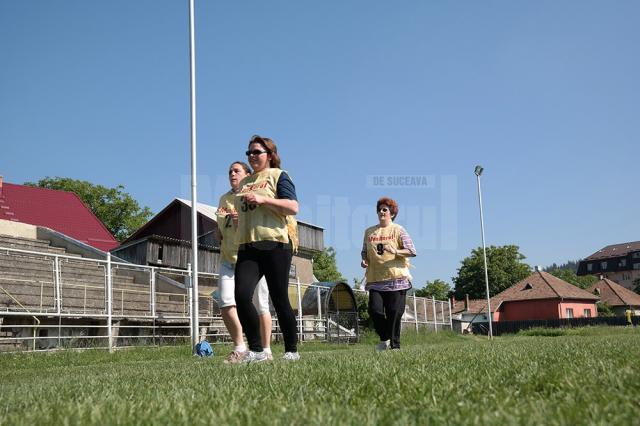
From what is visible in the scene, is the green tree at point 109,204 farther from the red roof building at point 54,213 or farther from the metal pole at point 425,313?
the metal pole at point 425,313

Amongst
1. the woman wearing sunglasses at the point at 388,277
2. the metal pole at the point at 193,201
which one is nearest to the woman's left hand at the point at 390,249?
the woman wearing sunglasses at the point at 388,277

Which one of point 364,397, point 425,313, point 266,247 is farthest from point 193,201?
point 425,313

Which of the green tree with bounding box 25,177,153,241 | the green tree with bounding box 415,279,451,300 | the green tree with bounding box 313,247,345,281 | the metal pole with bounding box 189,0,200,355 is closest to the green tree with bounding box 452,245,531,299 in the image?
the green tree with bounding box 415,279,451,300

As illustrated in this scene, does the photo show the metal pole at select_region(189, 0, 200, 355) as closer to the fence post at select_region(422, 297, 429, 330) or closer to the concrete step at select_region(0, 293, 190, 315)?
the concrete step at select_region(0, 293, 190, 315)

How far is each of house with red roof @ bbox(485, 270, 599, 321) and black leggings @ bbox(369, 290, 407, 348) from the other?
59.9 meters

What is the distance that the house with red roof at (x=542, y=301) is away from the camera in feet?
210

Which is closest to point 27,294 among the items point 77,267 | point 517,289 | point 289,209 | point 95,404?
point 77,267

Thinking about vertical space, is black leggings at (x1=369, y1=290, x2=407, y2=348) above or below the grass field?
above

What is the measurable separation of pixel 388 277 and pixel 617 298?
79.2 m

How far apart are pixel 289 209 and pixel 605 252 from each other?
143120 mm

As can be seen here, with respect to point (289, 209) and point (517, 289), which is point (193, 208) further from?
point (517, 289)

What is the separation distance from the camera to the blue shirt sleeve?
5746 millimetres

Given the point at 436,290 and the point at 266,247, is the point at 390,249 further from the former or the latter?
the point at 436,290

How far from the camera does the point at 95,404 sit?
258 centimetres
